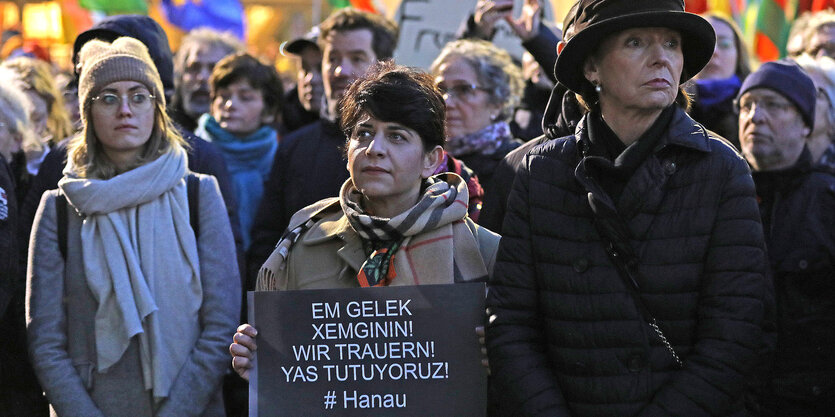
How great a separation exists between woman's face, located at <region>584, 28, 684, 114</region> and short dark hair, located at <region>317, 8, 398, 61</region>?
2.89 metres

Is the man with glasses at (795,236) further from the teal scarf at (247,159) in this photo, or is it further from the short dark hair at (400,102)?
the teal scarf at (247,159)

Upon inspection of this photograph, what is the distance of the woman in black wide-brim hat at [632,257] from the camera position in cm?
326

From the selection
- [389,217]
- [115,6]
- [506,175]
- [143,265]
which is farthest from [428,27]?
[115,6]

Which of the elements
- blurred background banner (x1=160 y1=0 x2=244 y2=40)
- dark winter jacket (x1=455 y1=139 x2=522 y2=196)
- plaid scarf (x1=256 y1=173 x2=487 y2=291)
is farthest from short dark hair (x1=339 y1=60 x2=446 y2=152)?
blurred background banner (x1=160 y1=0 x2=244 y2=40)

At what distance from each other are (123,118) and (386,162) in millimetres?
1384

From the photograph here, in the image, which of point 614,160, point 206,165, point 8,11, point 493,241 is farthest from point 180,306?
point 8,11

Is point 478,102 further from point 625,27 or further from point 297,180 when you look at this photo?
point 625,27

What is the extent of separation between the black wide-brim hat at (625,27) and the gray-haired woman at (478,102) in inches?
71.1

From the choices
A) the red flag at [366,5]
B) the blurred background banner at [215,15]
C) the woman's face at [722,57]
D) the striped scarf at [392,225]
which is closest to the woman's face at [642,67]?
the striped scarf at [392,225]

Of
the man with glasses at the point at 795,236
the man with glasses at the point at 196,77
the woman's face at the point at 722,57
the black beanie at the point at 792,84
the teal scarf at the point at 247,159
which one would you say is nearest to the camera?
the man with glasses at the point at 795,236

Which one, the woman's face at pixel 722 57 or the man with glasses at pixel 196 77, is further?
the man with glasses at pixel 196 77

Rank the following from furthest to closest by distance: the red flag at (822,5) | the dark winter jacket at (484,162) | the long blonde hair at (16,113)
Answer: the red flag at (822,5), the long blonde hair at (16,113), the dark winter jacket at (484,162)

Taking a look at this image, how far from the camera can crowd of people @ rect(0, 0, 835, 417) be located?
330 cm

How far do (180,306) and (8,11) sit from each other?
19.3 m
